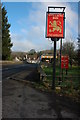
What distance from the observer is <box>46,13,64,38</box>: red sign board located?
980 cm

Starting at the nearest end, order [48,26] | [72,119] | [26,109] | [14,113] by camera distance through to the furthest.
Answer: [72,119], [14,113], [26,109], [48,26]

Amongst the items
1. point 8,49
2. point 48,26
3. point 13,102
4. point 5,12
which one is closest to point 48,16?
point 48,26

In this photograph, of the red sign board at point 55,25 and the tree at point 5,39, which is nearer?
the red sign board at point 55,25

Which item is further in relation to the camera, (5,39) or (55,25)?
(5,39)

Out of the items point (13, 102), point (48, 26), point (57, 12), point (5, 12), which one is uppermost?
point (5, 12)

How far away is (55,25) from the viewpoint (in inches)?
387

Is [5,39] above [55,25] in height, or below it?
above

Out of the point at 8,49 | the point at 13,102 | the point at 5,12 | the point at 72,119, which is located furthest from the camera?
the point at 5,12

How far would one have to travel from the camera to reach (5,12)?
61.9 meters

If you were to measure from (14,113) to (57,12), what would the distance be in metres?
6.41

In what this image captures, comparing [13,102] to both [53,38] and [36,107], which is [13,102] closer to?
[36,107]

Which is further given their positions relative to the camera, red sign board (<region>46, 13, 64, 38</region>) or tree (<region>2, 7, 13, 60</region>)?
tree (<region>2, 7, 13, 60</region>)

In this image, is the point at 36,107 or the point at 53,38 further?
the point at 53,38

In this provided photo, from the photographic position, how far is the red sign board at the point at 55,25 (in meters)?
9.80
